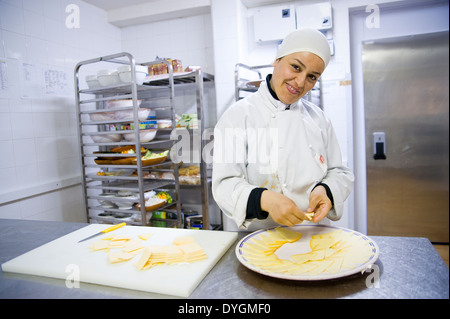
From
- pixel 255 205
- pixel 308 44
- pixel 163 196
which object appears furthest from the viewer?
pixel 163 196

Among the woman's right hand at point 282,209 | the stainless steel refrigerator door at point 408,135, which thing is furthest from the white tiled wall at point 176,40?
the woman's right hand at point 282,209

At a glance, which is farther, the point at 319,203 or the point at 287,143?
the point at 287,143

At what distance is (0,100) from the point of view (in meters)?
2.49

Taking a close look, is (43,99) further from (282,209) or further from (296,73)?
(282,209)

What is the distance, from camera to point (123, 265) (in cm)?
98

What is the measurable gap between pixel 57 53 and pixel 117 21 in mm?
944

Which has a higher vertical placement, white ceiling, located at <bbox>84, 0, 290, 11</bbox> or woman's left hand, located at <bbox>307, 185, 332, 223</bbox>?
white ceiling, located at <bbox>84, 0, 290, 11</bbox>

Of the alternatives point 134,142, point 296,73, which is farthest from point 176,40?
point 296,73

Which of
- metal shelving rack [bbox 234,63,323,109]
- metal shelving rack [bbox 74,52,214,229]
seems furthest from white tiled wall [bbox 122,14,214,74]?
metal shelving rack [bbox 234,63,323,109]

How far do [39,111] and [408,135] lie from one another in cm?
345

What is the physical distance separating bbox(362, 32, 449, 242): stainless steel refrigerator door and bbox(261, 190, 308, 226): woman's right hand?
265 centimetres

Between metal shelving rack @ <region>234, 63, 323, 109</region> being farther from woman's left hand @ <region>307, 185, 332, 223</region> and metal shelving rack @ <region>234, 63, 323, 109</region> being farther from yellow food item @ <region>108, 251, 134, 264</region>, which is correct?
yellow food item @ <region>108, 251, 134, 264</region>

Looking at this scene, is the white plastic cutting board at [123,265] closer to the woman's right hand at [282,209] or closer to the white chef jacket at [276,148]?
the woman's right hand at [282,209]

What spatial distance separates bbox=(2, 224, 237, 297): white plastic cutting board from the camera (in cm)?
87
